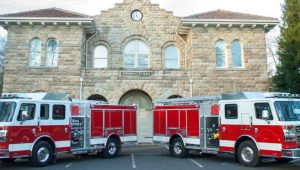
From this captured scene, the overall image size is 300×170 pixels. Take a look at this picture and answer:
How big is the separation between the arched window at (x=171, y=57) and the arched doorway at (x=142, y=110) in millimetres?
2752

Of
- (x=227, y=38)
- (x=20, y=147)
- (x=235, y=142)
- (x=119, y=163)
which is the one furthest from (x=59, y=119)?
(x=227, y=38)

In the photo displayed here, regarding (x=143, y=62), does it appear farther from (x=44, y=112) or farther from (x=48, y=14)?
(x=44, y=112)

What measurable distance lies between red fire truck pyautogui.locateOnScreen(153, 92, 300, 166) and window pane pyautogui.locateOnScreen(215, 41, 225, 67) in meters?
7.64

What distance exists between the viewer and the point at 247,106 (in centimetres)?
1381

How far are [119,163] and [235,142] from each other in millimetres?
4757

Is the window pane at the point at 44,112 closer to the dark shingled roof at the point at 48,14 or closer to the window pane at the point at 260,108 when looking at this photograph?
the window pane at the point at 260,108

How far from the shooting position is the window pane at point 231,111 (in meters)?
14.3

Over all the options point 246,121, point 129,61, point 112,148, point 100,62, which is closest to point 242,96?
point 246,121

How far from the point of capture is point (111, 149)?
1716 cm

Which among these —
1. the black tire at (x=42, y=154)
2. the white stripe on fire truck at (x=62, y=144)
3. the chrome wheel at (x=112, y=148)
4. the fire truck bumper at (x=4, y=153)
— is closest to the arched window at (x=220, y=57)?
the chrome wheel at (x=112, y=148)

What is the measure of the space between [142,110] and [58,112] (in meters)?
10.5

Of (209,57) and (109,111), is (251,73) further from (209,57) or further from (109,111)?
(109,111)

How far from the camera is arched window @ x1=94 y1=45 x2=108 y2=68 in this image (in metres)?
25.0

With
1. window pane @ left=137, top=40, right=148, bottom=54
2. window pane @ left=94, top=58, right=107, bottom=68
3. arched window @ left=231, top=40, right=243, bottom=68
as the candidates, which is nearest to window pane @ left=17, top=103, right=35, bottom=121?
window pane @ left=94, top=58, right=107, bottom=68
